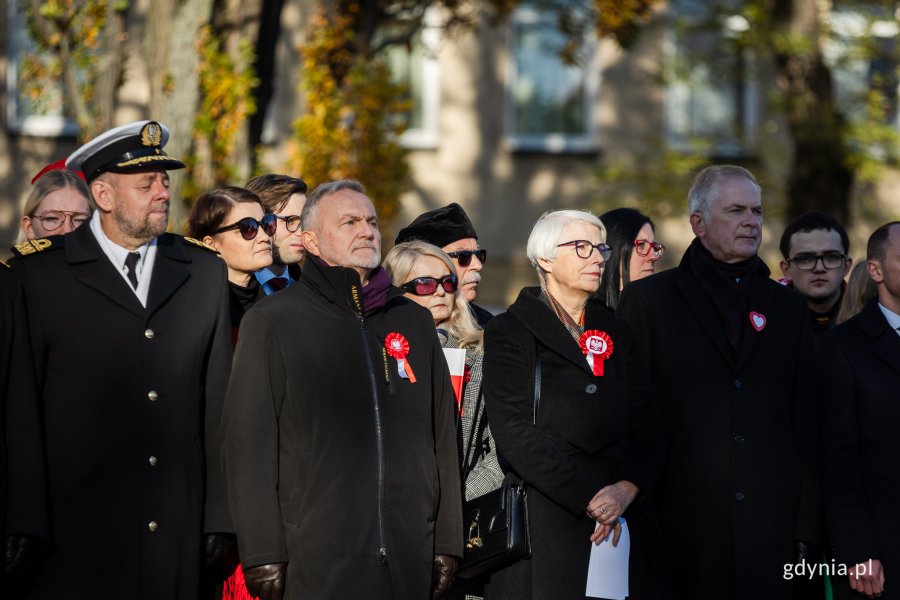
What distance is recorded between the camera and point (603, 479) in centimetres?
565

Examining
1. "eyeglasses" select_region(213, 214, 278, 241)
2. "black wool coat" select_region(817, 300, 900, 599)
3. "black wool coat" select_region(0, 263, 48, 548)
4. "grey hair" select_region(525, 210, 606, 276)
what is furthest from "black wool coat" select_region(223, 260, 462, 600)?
"black wool coat" select_region(817, 300, 900, 599)

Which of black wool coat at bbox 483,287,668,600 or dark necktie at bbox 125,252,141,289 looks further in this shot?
black wool coat at bbox 483,287,668,600

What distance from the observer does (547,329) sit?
5.82 m

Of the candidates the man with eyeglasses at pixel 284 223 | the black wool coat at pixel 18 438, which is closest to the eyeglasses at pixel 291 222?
the man with eyeglasses at pixel 284 223

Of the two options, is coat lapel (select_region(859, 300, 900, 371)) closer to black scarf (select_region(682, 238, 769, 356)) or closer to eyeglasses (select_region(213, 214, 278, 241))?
black scarf (select_region(682, 238, 769, 356))

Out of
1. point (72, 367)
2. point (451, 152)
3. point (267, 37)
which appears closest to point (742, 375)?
point (72, 367)

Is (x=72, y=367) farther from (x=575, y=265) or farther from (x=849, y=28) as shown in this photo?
(x=849, y=28)

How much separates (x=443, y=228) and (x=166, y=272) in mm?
2147

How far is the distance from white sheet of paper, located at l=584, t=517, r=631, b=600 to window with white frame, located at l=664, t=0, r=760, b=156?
40.3 feet

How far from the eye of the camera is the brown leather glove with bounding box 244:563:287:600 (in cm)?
506

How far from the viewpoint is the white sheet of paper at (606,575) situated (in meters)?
5.67

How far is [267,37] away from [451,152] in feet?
30.6

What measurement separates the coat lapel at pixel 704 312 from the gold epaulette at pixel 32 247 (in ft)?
8.78

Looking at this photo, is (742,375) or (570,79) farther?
(570,79)
